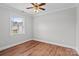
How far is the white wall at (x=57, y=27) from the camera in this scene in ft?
4.09

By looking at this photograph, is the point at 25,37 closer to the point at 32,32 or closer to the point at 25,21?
the point at 32,32

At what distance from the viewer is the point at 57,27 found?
53.3 inches

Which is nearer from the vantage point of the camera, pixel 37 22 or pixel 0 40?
pixel 0 40

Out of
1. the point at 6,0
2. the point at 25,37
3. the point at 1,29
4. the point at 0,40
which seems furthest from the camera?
the point at 25,37

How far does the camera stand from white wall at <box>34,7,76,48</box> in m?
1.25

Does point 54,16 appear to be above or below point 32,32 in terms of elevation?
above

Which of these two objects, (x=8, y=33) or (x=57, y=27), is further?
(x=57, y=27)

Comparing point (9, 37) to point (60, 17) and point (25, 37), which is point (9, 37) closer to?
point (25, 37)

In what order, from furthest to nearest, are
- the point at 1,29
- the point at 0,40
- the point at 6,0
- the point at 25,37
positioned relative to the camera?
the point at 25,37
the point at 1,29
the point at 0,40
the point at 6,0

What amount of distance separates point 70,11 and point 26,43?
924 mm

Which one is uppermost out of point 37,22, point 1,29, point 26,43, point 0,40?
point 37,22

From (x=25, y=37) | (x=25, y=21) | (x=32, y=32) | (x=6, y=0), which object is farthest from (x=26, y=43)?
(x=6, y=0)

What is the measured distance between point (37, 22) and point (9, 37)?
0.51 meters

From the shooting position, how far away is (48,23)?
1279mm
